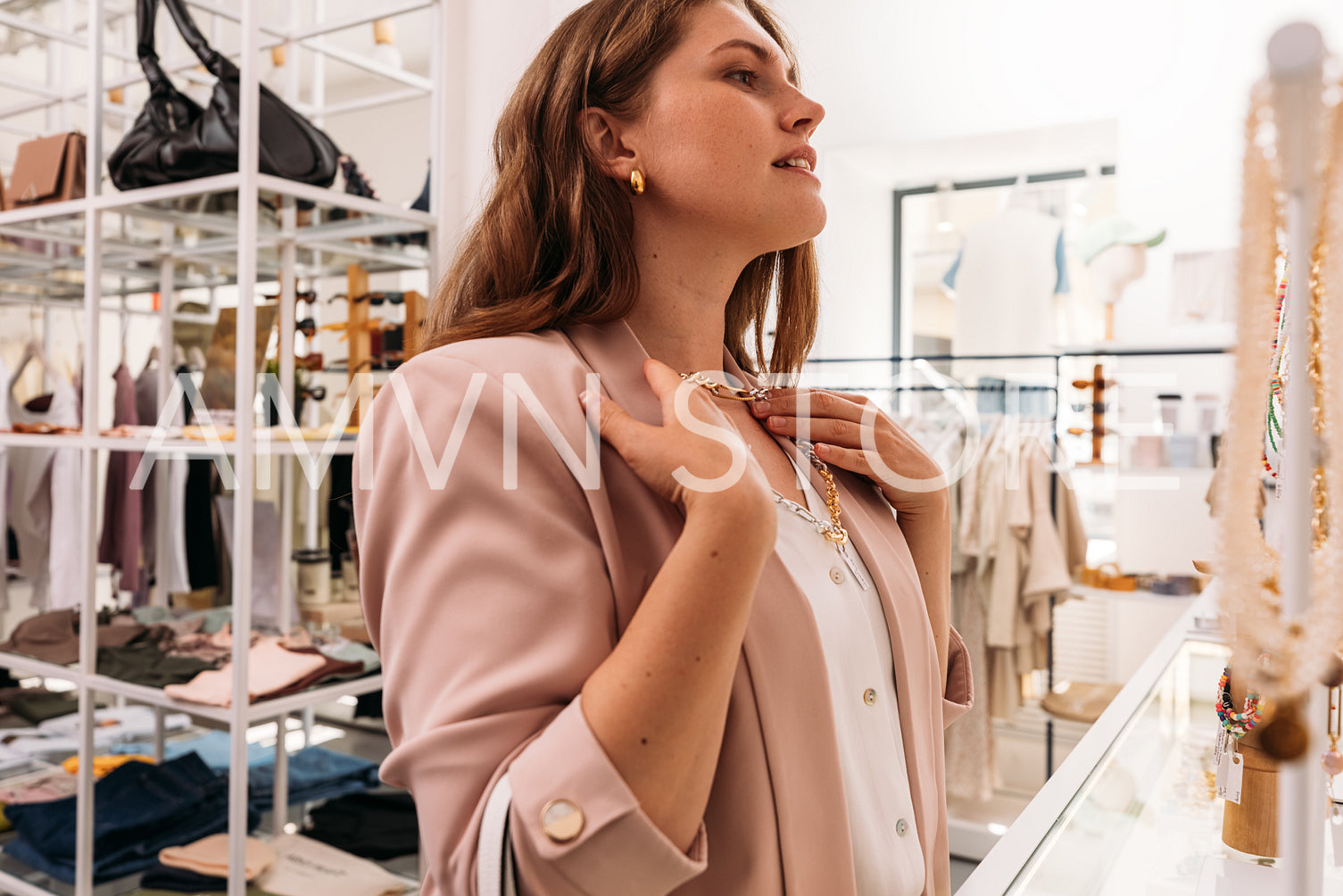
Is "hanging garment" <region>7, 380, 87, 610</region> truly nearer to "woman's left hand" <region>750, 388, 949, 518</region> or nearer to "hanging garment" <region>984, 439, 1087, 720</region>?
"woman's left hand" <region>750, 388, 949, 518</region>

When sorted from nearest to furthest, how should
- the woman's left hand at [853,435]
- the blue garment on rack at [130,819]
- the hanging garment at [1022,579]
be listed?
the woman's left hand at [853,435] < the blue garment on rack at [130,819] < the hanging garment at [1022,579]

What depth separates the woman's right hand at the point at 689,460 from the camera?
65 cm

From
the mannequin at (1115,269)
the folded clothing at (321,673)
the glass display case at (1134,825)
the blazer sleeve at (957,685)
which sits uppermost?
the mannequin at (1115,269)

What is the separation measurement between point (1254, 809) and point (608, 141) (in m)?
1.07

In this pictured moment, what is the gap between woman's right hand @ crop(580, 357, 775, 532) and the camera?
65 centimetres

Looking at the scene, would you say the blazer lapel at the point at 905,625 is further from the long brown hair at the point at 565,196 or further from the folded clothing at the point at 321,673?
the folded clothing at the point at 321,673

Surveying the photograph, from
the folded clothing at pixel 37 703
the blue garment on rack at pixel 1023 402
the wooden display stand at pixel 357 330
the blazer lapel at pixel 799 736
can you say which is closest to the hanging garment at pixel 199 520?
the wooden display stand at pixel 357 330

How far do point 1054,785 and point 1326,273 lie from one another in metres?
0.96

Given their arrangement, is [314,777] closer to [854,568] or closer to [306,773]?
[306,773]

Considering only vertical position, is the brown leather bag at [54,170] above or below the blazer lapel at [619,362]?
above

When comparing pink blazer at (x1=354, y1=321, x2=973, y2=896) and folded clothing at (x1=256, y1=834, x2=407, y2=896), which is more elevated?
pink blazer at (x1=354, y1=321, x2=973, y2=896)

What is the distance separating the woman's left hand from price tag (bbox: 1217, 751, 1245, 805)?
1.82 ft

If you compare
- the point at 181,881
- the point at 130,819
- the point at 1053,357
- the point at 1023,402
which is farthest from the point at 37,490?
the point at 1023,402

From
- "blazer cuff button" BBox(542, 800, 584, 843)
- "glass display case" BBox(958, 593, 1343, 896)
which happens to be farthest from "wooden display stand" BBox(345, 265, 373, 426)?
"blazer cuff button" BBox(542, 800, 584, 843)
